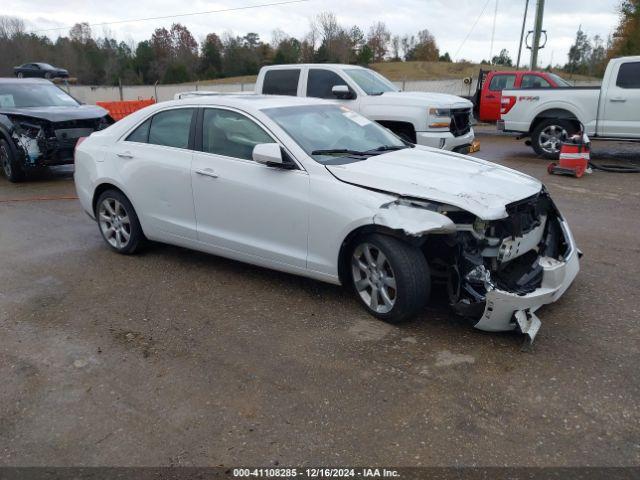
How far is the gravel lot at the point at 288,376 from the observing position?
9.27 ft

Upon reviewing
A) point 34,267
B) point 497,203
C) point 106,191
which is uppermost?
point 497,203

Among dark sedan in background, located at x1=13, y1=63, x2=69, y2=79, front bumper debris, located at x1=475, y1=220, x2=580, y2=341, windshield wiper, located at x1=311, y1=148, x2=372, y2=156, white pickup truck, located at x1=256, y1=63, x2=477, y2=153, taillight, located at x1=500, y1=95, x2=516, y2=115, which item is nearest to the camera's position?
front bumper debris, located at x1=475, y1=220, x2=580, y2=341

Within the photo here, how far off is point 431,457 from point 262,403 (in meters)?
1.00

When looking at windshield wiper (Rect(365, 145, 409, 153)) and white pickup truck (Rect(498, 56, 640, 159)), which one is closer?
windshield wiper (Rect(365, 145, 409, 153))

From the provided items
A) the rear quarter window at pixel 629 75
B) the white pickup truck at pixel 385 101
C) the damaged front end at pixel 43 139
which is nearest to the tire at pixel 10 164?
the damaged front end at pixel 43 139

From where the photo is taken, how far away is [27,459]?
279 centimetres

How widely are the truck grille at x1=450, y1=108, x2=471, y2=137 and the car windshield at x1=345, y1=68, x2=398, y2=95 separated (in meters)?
1.37

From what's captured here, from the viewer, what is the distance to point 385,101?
380 inches

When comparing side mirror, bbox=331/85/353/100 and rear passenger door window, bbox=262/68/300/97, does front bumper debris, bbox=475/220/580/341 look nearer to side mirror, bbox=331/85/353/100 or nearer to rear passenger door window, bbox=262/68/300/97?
side mirror, bbox=331/85/353/100

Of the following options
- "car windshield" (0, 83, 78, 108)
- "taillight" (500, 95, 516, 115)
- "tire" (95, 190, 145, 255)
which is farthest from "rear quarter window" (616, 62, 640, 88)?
"car windshield" (0, 83, 78, 108)

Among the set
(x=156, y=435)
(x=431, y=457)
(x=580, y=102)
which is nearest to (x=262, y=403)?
(x=156, y=435)

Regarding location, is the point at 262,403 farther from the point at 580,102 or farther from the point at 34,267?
the point at 580,102

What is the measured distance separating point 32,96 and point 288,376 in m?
9.27

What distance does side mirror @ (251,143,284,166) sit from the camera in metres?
4.27
